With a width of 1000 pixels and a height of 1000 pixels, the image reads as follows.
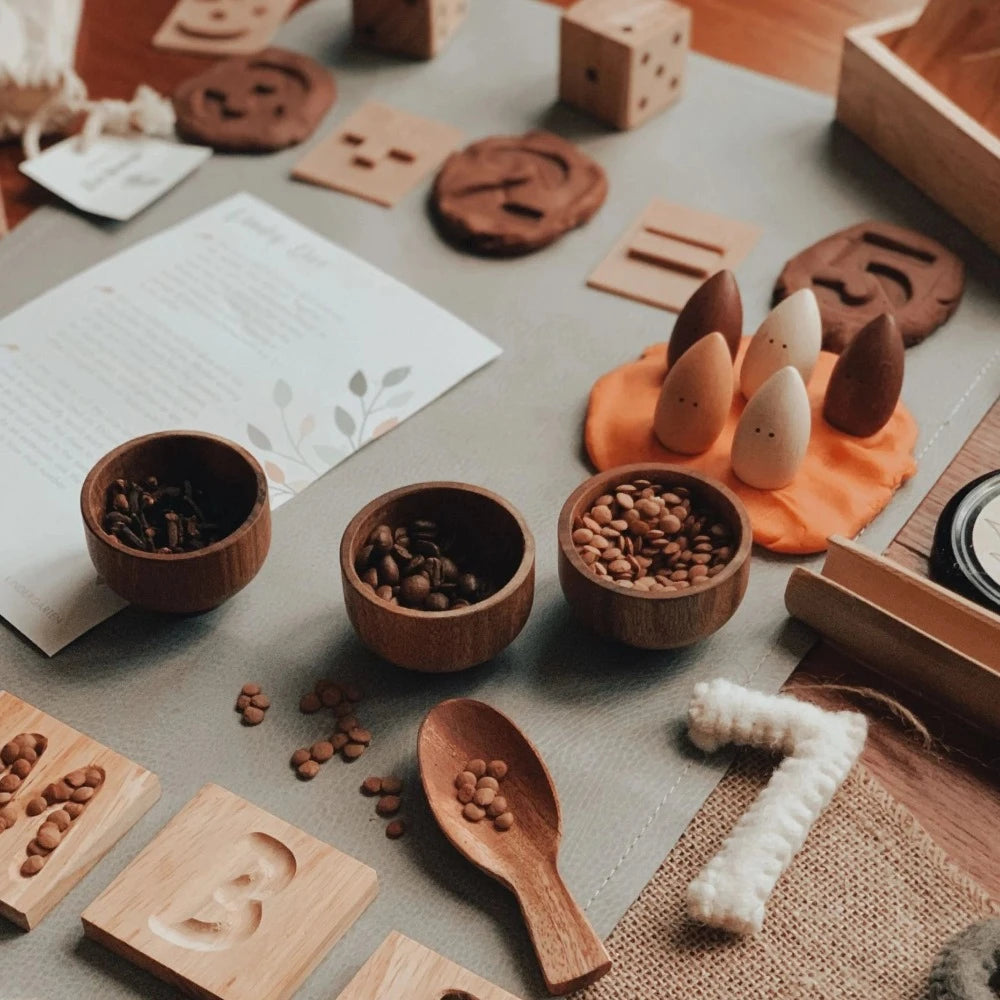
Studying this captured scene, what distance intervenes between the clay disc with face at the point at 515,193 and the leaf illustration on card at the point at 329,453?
0.86ft

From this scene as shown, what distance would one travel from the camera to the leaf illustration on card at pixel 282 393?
1.01m

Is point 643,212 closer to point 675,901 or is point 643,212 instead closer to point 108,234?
point 108,234

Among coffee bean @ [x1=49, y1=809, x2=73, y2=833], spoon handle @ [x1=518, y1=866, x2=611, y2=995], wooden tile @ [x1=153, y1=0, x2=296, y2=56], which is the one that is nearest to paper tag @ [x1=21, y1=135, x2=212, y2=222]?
wooden tile @ [x1=153, y1=0, x2=296, y2=56]

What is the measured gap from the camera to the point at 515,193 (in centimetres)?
118

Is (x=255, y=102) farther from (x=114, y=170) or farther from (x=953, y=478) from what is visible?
(x=953, y=478)

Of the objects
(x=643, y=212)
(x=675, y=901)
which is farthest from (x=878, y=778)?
(x=643, y=212)

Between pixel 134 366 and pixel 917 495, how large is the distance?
582 millimetres

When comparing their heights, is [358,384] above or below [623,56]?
below

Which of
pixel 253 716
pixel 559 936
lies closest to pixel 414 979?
pixel 559 936

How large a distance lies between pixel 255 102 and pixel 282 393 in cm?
40

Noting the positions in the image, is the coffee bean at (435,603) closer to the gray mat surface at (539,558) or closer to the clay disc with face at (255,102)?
the gray mat surface at (539,558)

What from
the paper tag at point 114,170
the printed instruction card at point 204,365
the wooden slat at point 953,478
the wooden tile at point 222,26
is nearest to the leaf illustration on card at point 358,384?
the printed instruction card at point 204,365

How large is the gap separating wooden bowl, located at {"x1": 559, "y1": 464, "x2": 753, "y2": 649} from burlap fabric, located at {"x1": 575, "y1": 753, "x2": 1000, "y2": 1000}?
0.11m

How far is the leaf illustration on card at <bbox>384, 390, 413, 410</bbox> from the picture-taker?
3.33ft
